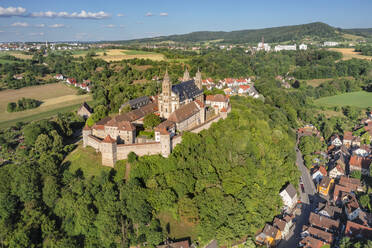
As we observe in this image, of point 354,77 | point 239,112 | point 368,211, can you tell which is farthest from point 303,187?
point 354,77

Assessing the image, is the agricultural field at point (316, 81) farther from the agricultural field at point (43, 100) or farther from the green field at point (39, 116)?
the green field at point (39, 116)

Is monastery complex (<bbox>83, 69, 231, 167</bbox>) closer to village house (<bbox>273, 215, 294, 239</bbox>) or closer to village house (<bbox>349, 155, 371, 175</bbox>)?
village house (<bbox>273, 215, 294, 239</bbox>)

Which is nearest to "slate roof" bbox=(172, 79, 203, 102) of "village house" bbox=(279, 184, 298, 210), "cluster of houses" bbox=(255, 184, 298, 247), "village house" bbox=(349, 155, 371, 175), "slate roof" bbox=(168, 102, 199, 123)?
"slate roof" bbox=(168, 102, 199, 123)

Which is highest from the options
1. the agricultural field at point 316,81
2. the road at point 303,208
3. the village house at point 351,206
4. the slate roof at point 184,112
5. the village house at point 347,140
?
the slate roof at point 184,112

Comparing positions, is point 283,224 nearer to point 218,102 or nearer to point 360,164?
point 218,102

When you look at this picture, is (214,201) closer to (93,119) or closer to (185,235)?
(185,235)

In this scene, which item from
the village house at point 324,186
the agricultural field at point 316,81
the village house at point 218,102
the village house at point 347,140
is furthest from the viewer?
the agricultural field at point 316,81

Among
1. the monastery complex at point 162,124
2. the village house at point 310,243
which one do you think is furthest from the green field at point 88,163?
the village house at point 310,243
